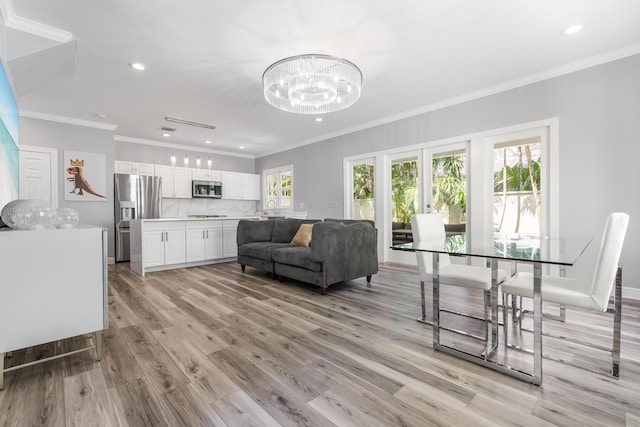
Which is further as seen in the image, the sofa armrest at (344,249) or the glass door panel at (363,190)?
the glass door panel at (363,190)

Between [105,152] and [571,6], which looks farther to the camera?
[105,152]

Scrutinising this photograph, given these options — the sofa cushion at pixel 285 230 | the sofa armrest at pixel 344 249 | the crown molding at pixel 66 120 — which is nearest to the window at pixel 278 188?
the sofa cushion at pixel 285 230

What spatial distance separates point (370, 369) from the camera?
5.73 ft

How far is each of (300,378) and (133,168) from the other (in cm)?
614

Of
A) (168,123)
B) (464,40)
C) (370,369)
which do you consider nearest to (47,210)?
(370,369)

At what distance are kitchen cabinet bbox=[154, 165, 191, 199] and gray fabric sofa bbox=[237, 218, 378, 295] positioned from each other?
10.2 ft

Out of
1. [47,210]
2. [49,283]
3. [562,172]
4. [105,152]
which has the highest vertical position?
[105,152]

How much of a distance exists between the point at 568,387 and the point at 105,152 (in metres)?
6.86

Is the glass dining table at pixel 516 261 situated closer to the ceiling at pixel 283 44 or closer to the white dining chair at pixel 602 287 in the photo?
the white dining chair at pixel 602 287

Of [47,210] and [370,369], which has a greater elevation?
[47,210]

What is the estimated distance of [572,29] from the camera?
259cm

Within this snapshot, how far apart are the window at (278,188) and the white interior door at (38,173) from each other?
14.1 feet

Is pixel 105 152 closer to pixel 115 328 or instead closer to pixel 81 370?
pixel 115 328

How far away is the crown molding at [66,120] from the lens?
15.2 ft
